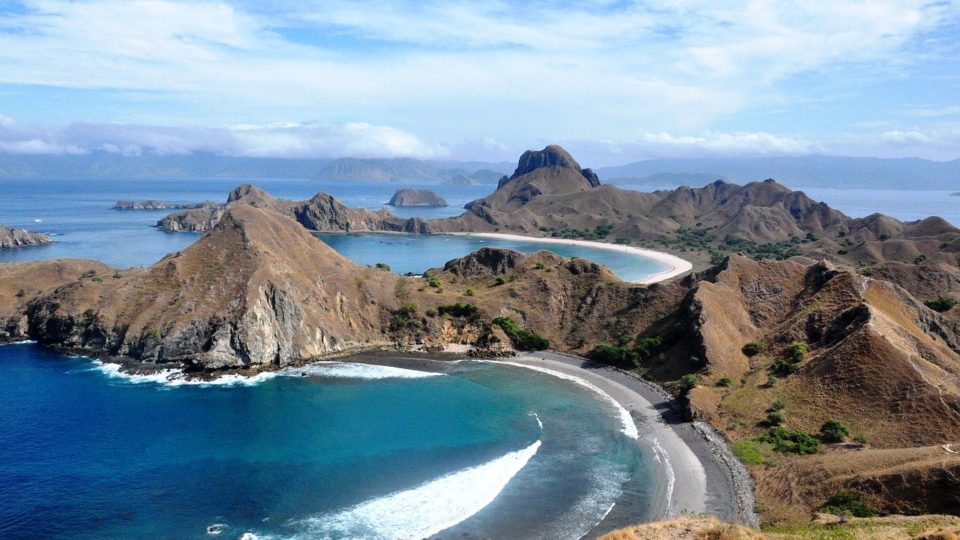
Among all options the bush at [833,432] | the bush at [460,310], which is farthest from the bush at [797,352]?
the bush at [460,310]

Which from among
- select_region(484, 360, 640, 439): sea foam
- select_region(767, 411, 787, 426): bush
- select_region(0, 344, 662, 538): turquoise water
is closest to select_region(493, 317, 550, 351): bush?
select_region(484, 360, 640, 439): sea foam

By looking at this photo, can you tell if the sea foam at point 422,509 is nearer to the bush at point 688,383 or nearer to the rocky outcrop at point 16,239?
the bush at point 688,383

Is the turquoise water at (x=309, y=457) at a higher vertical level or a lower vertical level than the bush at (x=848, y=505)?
lower

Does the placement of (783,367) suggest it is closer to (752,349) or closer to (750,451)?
(752,349)

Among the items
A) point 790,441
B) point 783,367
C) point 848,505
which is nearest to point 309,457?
point 848,505

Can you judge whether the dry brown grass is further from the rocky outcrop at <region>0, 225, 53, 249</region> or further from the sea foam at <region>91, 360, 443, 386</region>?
the rocky outcrop at <region>0, 225, 53, 249</region>
